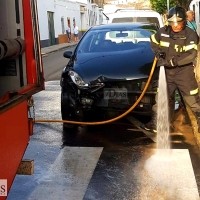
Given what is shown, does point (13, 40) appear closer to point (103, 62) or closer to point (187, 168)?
point (187, 168)

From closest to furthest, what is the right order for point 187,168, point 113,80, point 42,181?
point 42,181, point 187,168, point 113,80

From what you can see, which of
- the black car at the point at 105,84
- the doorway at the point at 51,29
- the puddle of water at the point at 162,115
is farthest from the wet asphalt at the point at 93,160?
the doorway at the point at 51,29

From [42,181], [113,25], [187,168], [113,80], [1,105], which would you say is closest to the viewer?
[1,105]

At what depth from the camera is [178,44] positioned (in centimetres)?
641

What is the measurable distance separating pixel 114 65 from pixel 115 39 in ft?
4.81

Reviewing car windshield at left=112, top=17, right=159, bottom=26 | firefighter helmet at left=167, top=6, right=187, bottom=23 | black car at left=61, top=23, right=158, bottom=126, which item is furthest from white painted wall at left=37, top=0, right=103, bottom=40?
firefighter helmet at left=167, top=6, right=187, bottom=23

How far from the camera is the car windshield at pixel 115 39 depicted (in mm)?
8398

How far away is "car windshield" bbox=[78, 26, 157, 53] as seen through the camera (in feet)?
27.6

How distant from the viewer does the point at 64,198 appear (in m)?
4.73

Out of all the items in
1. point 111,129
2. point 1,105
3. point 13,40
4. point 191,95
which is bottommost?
point 111,129

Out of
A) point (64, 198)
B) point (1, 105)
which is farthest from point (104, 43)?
point (1, 105)

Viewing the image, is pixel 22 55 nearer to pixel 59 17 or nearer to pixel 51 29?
pixel 51 29

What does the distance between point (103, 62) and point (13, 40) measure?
3527 mm

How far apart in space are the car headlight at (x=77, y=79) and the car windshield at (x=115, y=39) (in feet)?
3.67
